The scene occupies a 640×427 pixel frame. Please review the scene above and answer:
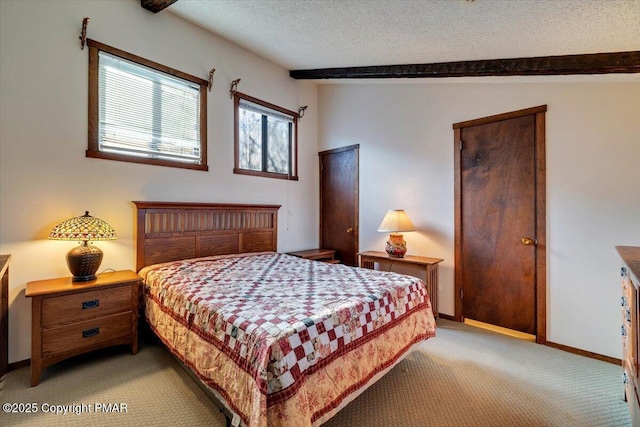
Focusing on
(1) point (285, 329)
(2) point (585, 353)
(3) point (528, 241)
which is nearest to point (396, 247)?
(3) point (528, 241)

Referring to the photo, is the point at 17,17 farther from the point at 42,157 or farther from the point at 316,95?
the point at 316,95

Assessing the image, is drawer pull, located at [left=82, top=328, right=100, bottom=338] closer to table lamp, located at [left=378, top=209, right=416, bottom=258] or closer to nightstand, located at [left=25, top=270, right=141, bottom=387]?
nightstand, located at [left=25, top=270, right=141, bottom=387]

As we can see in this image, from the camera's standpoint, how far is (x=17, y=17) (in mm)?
2219

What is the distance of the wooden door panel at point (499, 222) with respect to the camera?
108 inches

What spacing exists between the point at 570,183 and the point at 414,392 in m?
2.23

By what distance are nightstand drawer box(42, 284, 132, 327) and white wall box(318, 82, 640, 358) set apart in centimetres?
307

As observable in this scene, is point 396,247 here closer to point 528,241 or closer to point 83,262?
point 528,241

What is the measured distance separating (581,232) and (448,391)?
1.82 meters

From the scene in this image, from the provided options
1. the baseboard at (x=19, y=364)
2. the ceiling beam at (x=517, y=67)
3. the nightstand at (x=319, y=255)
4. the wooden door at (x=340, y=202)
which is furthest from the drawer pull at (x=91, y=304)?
the ceiling beam at (x=517, y=67)

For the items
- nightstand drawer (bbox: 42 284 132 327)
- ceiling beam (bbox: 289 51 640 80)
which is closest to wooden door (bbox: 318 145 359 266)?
ceiling beam (bbox: 289 51 640 80)

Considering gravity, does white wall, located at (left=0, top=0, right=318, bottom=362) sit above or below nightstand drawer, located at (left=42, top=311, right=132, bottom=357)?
above

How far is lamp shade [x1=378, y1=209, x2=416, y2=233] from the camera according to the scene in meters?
3.35

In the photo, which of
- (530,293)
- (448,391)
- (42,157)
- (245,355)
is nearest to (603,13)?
(530,293)

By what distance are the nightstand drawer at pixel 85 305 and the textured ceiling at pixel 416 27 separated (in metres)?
2.79
